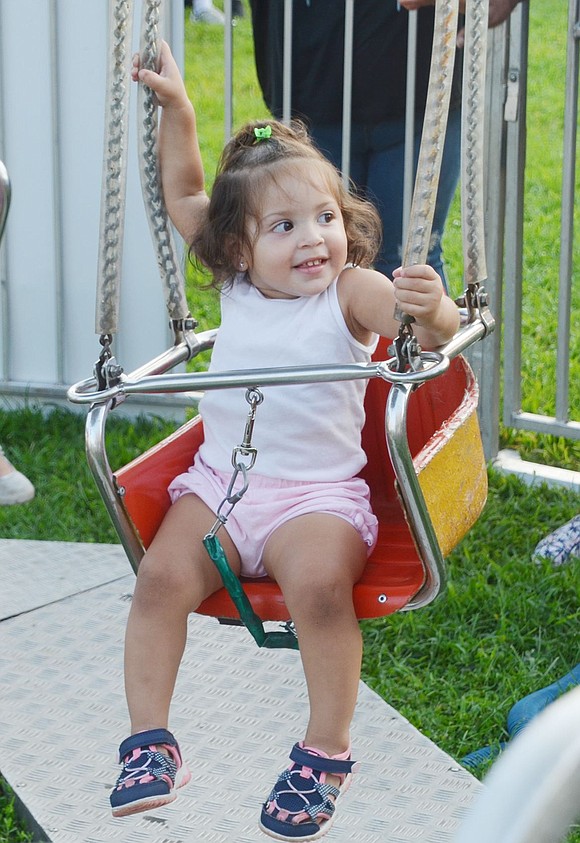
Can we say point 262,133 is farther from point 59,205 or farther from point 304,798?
point 59,205

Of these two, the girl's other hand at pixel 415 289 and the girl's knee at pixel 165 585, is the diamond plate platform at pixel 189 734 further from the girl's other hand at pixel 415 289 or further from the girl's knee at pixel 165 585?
the girl's other hand at pixel 415 289

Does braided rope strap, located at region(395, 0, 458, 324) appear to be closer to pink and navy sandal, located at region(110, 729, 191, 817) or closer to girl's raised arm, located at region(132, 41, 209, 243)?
girl's raised arm, located at region(132, 41, 209, 243)

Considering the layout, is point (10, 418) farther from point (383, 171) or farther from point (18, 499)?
point (383, 171)

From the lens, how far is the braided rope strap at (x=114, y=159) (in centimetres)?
204

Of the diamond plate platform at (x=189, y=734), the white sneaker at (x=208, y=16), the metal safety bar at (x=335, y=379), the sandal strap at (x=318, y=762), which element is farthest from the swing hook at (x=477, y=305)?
the white sneaker at (x=208, y=16)

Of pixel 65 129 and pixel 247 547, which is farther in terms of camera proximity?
pixel 65 129

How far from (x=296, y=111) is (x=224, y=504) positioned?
89.2 inches

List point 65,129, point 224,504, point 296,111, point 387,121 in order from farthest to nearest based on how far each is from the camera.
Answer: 1. point 65,129
2. point 296,111
3. point 387,121
4. point 224,504

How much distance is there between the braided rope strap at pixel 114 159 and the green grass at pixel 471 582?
1.59 feet

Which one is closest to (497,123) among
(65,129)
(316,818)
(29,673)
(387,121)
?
(387,121)

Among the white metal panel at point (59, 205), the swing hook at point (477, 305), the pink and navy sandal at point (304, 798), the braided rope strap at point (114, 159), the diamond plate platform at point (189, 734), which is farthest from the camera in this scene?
the white metal panel at point (59, 205)

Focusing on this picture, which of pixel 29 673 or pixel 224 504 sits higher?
pixel 224 504

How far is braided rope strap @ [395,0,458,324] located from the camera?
5.85 feet

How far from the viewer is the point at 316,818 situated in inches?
76.6
